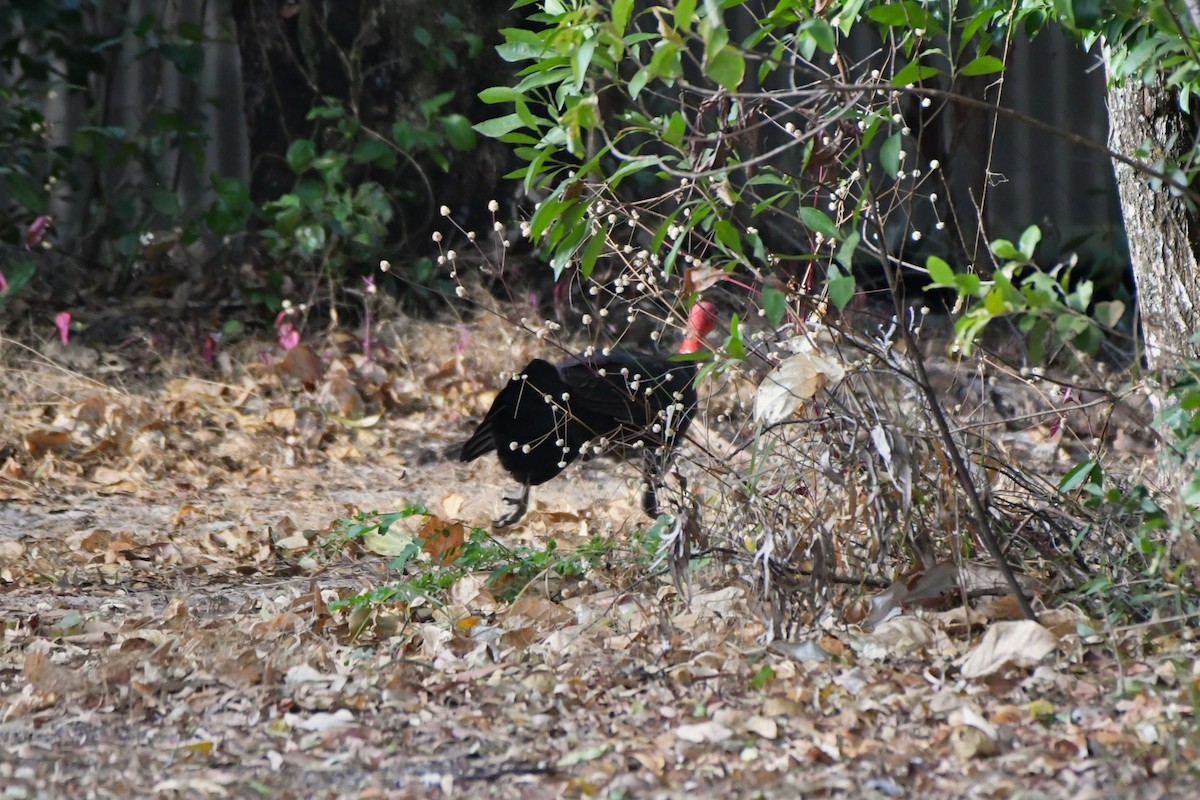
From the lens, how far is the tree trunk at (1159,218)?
9.93ft

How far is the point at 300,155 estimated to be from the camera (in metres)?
6.67

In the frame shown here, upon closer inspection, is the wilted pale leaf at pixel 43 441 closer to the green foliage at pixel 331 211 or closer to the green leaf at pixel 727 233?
the green foliage at pixel 331 211

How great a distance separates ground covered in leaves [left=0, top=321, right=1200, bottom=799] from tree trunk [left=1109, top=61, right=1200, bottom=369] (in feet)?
2.69

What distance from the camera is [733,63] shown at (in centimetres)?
196

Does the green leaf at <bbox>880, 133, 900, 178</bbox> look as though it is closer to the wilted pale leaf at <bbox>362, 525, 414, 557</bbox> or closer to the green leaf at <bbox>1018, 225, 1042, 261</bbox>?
the green leaf at <bbox>1018, 225, 1042, 261</bbox>

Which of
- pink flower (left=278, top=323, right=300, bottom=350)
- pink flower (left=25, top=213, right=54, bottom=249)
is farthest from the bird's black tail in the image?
pink flower (left=25, top=213, right=54, bottom=249)

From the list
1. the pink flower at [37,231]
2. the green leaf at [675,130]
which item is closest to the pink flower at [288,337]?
the pink flower at [37,231]

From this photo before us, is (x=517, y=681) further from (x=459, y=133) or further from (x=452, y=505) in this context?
(x=459, y=133)

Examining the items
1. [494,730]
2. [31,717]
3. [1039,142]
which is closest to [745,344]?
[494,730]

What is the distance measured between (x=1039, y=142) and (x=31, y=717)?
7.58 metres

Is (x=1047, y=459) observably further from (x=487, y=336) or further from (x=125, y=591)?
(x=125, y=591)

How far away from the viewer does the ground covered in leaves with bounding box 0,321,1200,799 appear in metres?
2.17

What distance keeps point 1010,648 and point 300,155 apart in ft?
16.5

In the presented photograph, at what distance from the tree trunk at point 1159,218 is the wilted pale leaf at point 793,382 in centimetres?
82
